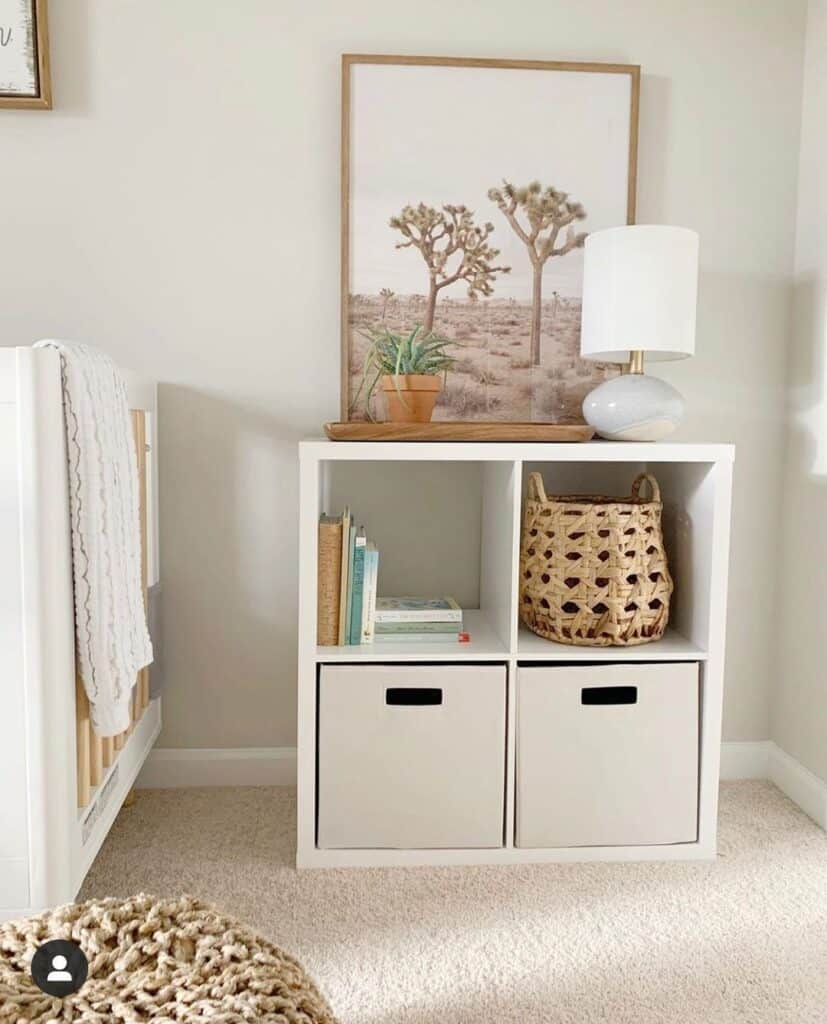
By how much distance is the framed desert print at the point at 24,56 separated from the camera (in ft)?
6.53

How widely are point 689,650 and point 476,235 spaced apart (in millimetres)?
1059

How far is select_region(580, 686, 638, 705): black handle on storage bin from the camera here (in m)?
1.87

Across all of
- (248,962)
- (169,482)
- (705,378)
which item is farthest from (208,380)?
(248,962)

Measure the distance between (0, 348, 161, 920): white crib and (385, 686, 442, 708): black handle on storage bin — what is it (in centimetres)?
62

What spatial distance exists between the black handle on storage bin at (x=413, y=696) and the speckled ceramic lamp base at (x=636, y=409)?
2.16 feet

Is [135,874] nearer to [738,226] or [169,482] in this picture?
[169,482]

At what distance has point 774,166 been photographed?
2197 mm

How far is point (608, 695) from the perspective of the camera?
189 cm

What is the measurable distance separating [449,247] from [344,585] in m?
0.84

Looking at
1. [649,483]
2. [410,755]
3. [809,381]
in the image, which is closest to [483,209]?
[649,483]

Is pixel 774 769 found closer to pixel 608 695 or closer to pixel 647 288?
pixel 608 695

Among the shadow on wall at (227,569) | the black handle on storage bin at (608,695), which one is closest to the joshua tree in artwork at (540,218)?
the shadow on wall at (227,569)

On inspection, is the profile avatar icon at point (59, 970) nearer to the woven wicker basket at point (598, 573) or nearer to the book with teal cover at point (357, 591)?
the book with teal cover at point (357, 591)

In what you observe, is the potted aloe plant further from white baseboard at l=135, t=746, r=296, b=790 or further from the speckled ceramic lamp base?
white baseboard at l=135, t=746, r=296, b=790
